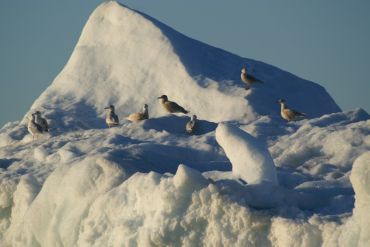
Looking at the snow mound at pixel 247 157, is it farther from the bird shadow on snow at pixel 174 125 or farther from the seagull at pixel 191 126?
the seagull at pixel 191 126

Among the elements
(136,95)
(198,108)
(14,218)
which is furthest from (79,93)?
(14,218)

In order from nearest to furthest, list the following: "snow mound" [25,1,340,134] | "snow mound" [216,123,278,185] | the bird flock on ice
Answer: "snow mound" [216,123,278,185], the bird flock on ice, "snow mound" [25,1,340,134]

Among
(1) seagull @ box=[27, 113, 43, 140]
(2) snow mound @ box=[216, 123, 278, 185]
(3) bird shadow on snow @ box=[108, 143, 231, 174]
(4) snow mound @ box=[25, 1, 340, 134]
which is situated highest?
(4) snow mound @ box=[25, 1, 340, 134]

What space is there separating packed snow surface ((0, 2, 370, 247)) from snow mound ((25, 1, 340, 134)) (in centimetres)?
7

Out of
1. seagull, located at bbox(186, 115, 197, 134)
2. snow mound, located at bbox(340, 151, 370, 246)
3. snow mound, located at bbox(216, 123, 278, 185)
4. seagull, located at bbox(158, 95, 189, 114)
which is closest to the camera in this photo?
snow mound, located at bbox(340, 151, 370, 246)

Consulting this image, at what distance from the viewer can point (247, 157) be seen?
1341cm

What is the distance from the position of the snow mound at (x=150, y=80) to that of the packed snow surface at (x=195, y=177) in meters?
0.07

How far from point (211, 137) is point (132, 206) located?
6.00 metres

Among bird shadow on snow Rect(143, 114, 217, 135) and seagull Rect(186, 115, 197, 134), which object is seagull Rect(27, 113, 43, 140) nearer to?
bird shadow on snow Rect(143, 114, 217, 135)

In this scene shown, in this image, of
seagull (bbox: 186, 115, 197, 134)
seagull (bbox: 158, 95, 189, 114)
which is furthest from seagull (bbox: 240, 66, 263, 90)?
seagull (bbox: 186, 115, 197, 134)

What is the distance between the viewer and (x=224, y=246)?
1230 cm

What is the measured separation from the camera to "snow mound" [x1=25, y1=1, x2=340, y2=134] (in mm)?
28594

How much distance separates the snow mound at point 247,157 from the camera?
13219 millimetres

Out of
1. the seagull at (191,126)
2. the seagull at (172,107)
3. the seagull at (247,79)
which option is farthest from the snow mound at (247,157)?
the seagull at (247,79)
